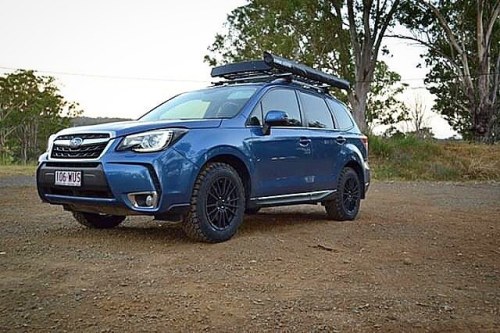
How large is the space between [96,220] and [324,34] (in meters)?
22.4

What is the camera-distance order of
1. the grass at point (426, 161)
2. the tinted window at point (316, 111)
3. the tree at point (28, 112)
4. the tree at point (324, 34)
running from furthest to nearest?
1. the tree at point (28, 112)
2. the tree at point (324, 34)
3. the grass at point (426, 161)
4. the tinted window at point (316, 111)

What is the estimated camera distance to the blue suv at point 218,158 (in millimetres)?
4637

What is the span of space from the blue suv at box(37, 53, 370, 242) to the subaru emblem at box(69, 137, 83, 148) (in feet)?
0.08

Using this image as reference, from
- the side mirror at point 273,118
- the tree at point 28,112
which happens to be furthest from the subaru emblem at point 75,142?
the tree at point 28,112

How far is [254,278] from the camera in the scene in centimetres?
378

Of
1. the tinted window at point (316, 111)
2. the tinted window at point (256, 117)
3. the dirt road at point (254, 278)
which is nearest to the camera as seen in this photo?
the dirt road at point (254, 278)

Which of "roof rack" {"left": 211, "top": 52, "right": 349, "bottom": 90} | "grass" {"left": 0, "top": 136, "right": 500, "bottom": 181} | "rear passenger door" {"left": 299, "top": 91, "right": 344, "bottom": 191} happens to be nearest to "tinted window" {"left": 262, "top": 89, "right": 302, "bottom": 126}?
"rear passenger door" {"left": 299, "top": 91, "right": 344, "bottom": 191}

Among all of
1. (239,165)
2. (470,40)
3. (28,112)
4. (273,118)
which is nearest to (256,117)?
(273,118)

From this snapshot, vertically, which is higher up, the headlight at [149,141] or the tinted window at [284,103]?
the tinted window at [284,103]

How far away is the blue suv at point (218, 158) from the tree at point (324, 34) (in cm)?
1735

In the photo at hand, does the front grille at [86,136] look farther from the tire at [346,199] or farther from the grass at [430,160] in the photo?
the grass at [430,160]

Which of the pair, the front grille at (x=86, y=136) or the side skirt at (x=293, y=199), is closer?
the front grille at (x=86, y=136)

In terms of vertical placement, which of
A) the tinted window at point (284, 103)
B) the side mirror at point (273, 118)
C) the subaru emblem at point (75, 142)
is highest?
the tinted window at point (284, 103)

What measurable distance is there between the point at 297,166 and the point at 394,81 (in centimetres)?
3491
